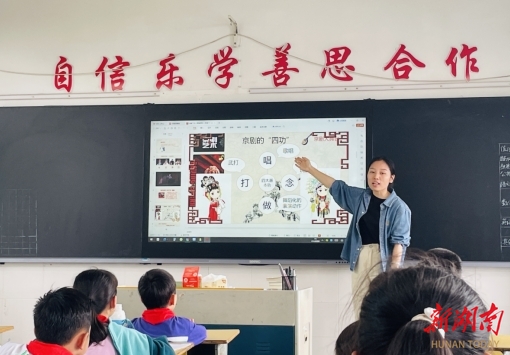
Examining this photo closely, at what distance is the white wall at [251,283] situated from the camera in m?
4.25

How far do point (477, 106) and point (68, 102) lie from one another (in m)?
3.10

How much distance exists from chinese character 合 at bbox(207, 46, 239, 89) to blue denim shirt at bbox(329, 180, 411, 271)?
1.34m

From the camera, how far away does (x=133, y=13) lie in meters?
4.78

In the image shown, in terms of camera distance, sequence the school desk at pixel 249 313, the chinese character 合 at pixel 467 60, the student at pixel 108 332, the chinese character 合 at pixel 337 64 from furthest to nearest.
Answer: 1. the chinese character 合 at pixel 337 64
2. the chinese character 合 at pixel 467 60
3. the school desk at pixel 249 313
4. the student at pixel 108 332

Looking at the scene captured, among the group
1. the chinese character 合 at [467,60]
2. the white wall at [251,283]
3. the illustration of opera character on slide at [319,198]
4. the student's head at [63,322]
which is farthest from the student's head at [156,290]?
the chinese character 合 at [467,60]

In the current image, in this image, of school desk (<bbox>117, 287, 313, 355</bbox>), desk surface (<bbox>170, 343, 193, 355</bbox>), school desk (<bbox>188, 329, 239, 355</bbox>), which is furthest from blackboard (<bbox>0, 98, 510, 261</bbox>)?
desk surface (<bbox>170, 343, 193, 355</bbox>)

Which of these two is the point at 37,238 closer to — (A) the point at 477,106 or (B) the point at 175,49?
(B) the point at 175,49

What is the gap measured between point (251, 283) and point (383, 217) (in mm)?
1274

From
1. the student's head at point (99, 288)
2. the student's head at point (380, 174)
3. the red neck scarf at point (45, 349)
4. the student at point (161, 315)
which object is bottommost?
the student at point (161, 315)

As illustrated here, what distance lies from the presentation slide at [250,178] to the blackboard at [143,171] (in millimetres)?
88

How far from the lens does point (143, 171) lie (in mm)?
4656

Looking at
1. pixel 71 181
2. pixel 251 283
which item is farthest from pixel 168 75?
pixel 251 283

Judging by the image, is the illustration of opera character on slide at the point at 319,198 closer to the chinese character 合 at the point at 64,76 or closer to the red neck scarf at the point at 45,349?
the chinese character 合 at the point at 64,76

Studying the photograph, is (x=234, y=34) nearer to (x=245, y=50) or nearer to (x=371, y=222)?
(x=245, y=50)
